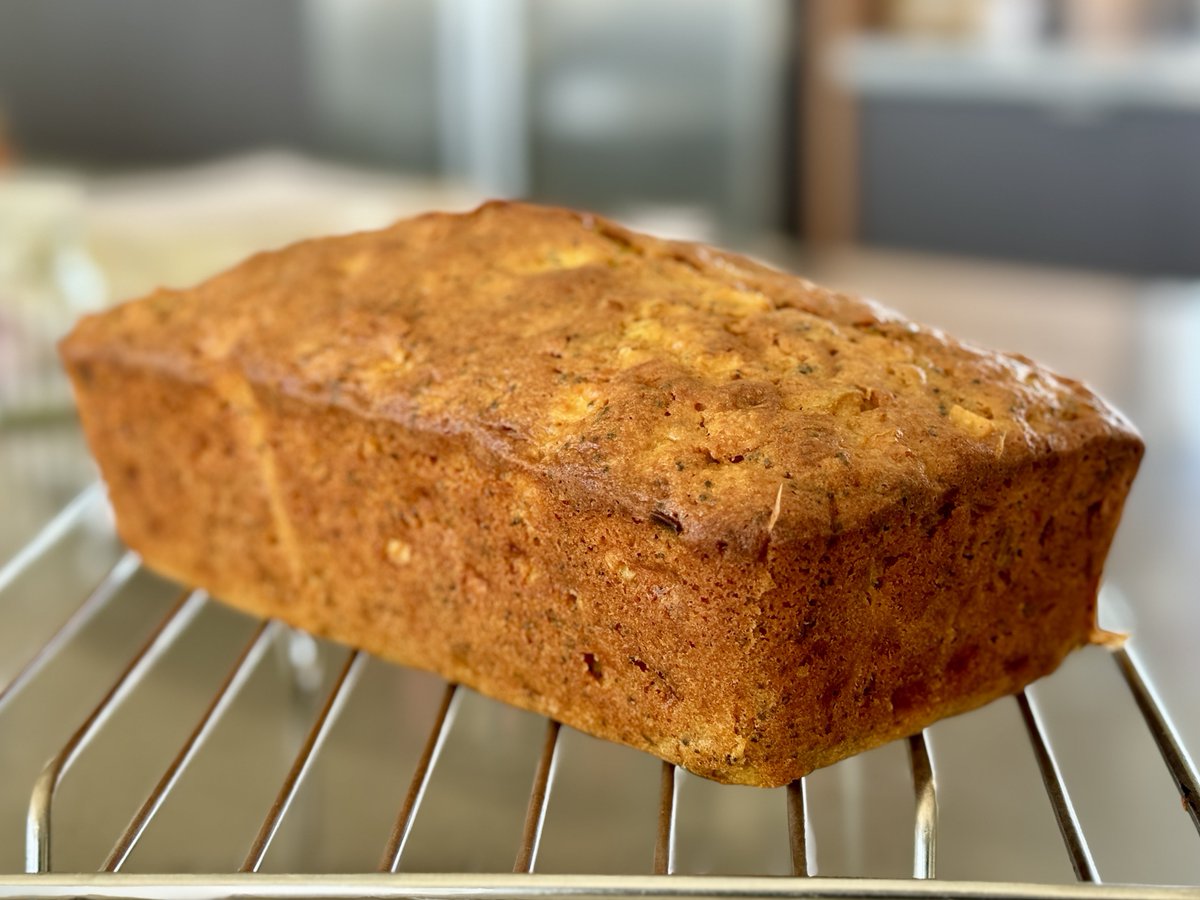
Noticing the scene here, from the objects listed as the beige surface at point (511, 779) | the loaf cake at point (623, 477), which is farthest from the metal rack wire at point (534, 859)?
the beige surface at point (511, 779)

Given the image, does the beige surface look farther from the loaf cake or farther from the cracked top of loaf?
the cracked top of loaf

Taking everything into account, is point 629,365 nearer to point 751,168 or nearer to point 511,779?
point 511,779

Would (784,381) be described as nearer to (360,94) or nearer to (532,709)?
(532,709)

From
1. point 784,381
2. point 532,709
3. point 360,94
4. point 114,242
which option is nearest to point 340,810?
point 532,709

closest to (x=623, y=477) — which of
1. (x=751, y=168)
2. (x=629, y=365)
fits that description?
(x=629, y=365)

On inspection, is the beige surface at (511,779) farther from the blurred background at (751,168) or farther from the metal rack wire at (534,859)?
the metal rack wire at (534,859)

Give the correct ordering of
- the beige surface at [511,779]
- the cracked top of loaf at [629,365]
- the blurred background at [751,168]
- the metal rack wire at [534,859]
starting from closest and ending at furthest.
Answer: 1. the metal rack wire at [534,859]
2. the cracked top of loaf at [629,365]
3. the beige surface at [511,779]
4. the blurred background at [751,168]
